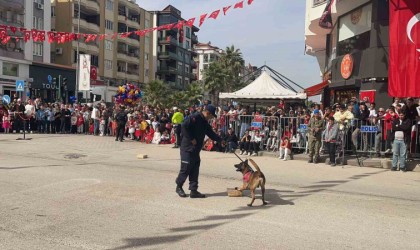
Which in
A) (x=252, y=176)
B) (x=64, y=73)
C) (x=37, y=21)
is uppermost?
(x=37, y=21)

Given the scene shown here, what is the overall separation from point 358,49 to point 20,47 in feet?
117

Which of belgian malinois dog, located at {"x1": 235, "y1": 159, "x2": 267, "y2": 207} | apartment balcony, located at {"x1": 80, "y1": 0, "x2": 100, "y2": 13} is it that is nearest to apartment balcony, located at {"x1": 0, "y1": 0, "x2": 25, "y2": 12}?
apartment balcony, located at {"x1": 80, "y1": 0, "x2": 100, "y2": 13}

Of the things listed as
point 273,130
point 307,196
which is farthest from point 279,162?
point 307,196

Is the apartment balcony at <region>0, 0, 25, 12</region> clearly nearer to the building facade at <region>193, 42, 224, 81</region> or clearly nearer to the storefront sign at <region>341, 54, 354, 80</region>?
the storefront sign at <region>341, 54, 354, 80</region>

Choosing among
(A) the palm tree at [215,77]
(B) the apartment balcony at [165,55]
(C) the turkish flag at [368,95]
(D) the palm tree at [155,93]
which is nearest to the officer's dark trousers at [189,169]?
(C) the turkish flag at [368,95]

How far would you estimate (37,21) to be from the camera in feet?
145

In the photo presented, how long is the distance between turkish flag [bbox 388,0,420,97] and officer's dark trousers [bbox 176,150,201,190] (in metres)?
9.52

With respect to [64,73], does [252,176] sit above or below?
below

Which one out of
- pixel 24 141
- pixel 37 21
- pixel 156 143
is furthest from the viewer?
pixel 37 21

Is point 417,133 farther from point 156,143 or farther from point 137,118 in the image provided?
point 137,118

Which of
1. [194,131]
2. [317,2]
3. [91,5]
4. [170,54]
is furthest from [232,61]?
[194,131]

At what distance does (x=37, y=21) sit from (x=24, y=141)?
31.7 m

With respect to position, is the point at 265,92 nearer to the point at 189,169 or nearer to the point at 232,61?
the point at 189,169

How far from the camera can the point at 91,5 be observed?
53.9m
